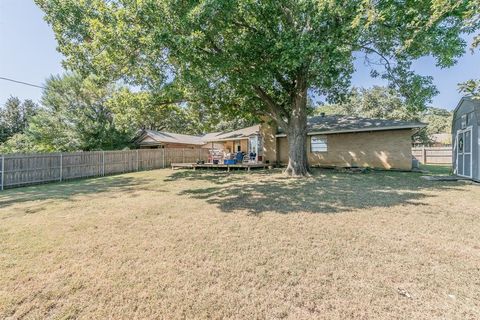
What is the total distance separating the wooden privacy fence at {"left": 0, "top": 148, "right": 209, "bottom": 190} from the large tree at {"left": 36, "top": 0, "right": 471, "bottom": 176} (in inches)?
206

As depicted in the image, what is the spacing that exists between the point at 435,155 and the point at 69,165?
30.3m

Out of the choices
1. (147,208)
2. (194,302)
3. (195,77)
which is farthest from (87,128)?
(194,302)

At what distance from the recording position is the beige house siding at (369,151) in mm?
14219

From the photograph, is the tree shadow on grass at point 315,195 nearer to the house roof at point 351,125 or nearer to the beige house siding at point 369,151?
the beige house siding at point 369,151

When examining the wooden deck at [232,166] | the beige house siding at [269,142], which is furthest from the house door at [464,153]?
the beige house siding at [269,142]

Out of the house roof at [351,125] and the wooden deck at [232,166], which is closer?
the house roof at [351,125]

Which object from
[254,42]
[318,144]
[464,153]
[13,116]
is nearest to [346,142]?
[318,144]

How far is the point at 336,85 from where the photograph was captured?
14.5 meters

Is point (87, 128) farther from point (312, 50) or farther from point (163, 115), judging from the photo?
point (312, 50)

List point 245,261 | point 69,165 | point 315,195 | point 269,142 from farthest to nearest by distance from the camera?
point 269,142, point 69,165, point 315,195, point 245,261

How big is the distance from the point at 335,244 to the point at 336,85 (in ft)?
42.3

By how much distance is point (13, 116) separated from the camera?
34875 mm

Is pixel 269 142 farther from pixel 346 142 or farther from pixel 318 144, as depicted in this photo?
pixel 346 142

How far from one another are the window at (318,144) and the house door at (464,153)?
7.11 meters
